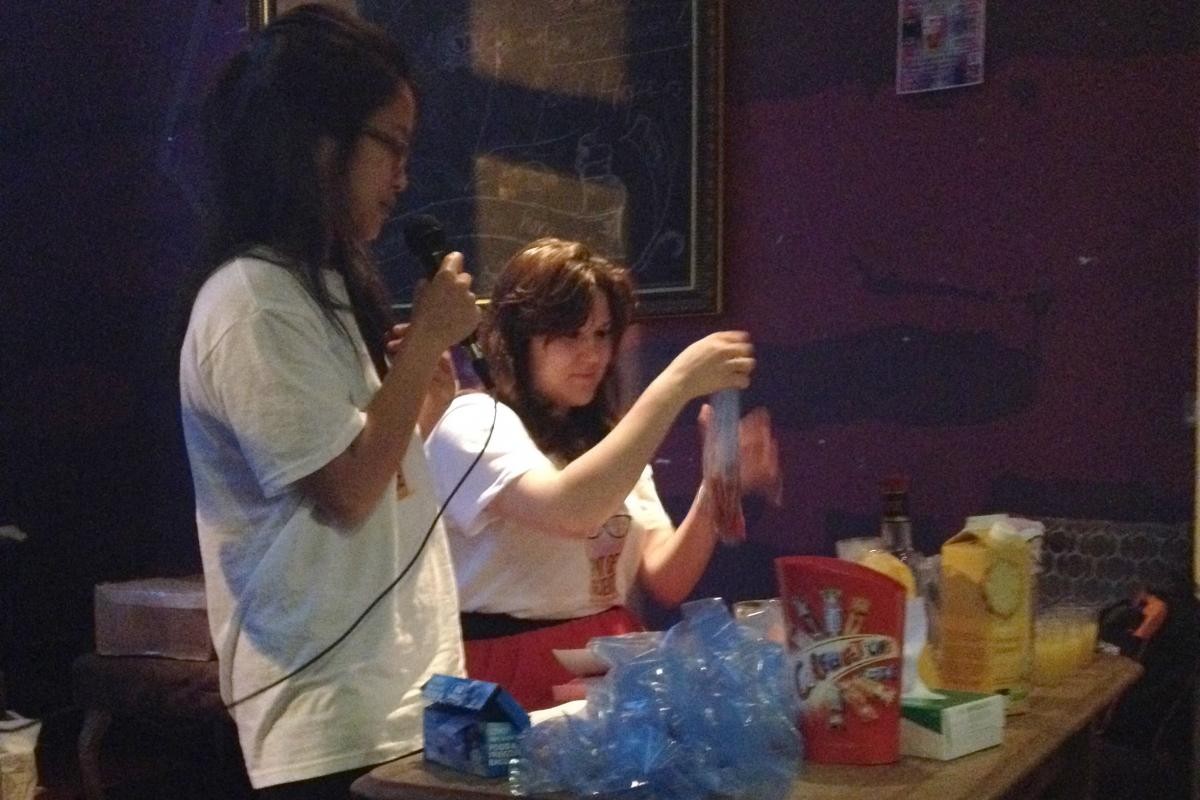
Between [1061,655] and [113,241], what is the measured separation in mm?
2555

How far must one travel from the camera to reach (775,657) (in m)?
1.02

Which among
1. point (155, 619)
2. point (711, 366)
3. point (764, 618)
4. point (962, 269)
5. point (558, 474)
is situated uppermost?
point (962, 269)

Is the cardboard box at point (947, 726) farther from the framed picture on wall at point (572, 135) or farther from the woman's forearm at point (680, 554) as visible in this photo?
the framed picture on wall at point (572, 135)

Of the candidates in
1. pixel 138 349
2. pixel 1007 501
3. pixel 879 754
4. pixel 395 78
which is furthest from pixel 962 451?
pixel 138 349

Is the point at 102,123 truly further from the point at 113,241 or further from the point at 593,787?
the point at 593,787

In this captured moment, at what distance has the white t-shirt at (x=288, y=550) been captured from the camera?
1.10 meters

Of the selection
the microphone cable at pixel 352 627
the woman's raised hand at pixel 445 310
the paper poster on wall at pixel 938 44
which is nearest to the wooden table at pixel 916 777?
the microphone cable at pixel 352 627

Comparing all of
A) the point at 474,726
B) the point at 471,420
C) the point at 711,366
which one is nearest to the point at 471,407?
the point at 471,420

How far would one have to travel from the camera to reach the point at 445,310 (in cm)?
119

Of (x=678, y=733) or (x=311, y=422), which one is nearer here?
(x=678, y=733)

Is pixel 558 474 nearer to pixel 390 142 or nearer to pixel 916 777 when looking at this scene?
pixel 390 142

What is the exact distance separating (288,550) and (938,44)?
4.58ft

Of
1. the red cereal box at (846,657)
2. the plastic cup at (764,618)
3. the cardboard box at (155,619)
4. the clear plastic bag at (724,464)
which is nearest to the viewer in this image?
the red cereal box at (846,657)

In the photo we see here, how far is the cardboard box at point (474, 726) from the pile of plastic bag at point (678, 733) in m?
0.02
